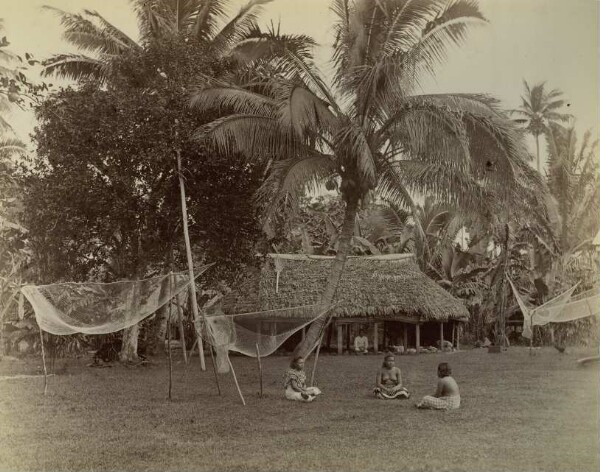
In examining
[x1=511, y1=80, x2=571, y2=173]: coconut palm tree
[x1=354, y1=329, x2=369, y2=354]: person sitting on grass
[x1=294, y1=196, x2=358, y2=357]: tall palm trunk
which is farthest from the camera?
[x1=511, y1=80, x2=571, y2=173]: coconut palm tree

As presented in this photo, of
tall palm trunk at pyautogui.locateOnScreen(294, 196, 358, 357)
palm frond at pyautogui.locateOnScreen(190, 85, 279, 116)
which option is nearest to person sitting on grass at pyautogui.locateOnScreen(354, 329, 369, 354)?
tall palm trunk at pyautogui.locateOnScreen(294, 196, 358, 357)

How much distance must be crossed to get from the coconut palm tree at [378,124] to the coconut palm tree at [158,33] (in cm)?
244

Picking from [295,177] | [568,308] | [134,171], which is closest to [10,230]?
[134,171]

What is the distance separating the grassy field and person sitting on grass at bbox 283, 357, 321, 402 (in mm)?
154

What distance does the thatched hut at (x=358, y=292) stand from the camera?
60.9 feet

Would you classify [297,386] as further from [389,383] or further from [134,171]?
[134,171]

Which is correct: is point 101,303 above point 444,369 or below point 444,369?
above

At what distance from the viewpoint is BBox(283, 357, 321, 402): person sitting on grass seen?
30.4 feet

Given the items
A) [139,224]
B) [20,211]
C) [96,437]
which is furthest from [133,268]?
[96,437]

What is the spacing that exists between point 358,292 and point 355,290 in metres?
0.10

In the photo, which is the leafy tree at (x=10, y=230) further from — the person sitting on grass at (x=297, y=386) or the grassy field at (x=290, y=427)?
the person sitting on grass at (x=297, y=386)

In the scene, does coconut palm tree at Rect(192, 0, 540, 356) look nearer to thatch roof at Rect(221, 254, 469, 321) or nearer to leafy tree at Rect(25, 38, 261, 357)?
leafy tree at Rect(25, 38, 261, 357)

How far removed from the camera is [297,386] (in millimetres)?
9367

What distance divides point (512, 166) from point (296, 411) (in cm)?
441
